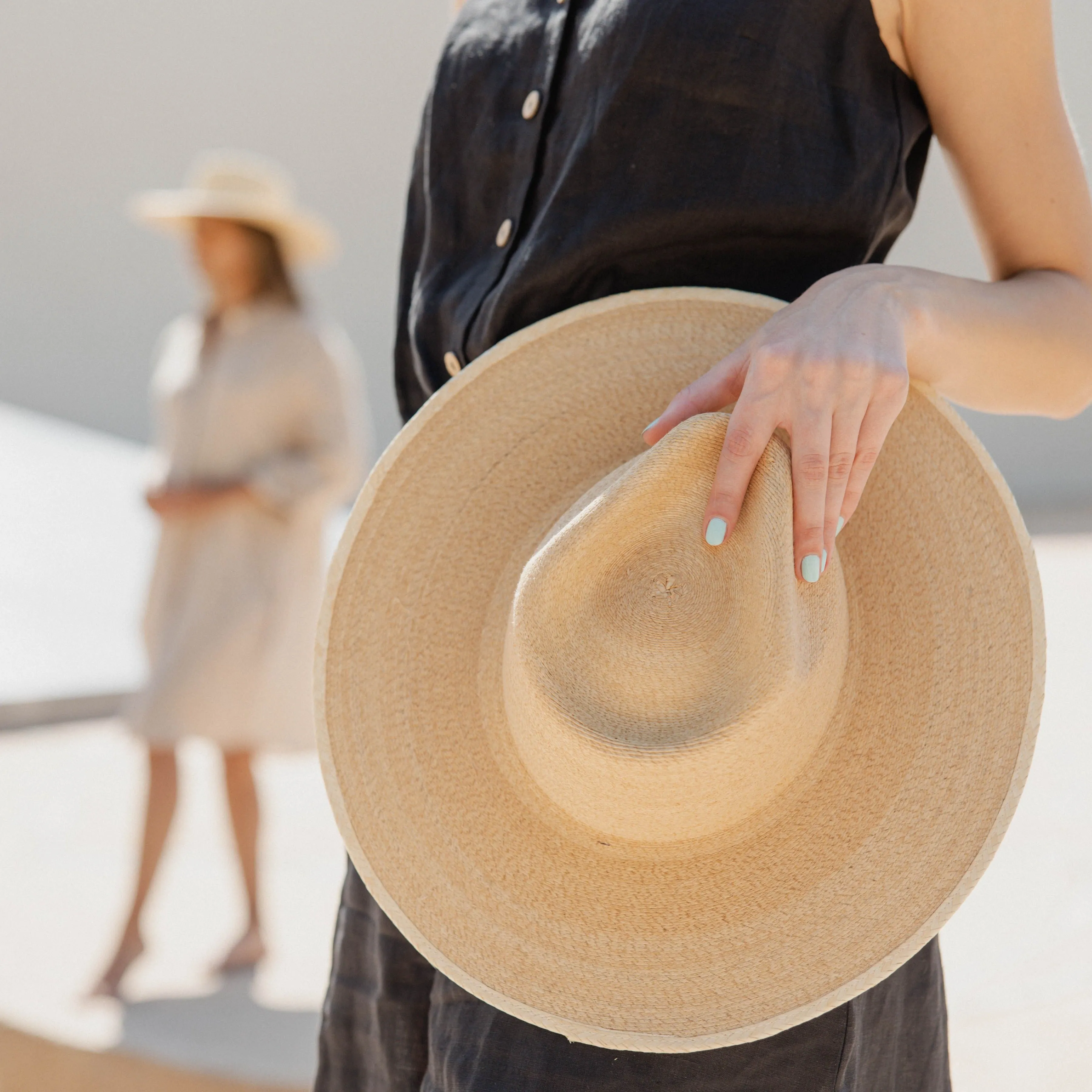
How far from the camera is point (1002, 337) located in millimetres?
798

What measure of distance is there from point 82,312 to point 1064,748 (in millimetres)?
7760

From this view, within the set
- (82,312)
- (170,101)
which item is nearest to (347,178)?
(170,101)

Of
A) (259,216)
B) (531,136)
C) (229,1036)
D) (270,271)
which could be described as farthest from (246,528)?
(531,136)

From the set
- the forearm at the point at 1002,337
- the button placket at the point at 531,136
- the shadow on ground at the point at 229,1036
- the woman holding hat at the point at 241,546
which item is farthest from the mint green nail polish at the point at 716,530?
the woman holding hat at the point at 241,546

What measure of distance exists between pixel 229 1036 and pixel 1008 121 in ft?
7.55

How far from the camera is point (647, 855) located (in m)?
0.80

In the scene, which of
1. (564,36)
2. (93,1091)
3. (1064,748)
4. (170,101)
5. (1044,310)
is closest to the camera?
(1044,310)

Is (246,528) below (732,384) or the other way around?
below

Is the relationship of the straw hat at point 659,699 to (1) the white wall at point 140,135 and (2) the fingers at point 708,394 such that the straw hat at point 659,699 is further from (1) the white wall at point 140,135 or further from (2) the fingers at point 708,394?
(1) the white wall at point 140,135

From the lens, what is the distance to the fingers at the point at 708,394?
29.4 inches

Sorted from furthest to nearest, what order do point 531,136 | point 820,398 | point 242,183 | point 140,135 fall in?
point 140,135 → point 242,183 → point 531,136 → point 820,398

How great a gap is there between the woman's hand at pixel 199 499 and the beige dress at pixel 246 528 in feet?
0.06

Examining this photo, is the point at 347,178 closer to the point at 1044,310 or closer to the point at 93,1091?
the point at 93,1091

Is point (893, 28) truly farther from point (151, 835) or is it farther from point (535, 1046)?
point (151, 835)
